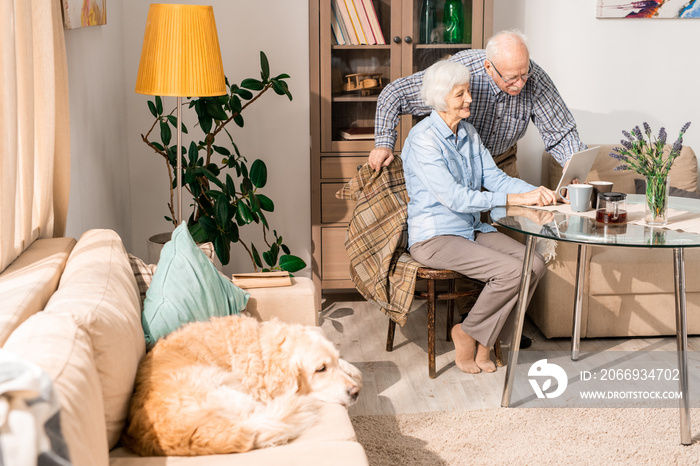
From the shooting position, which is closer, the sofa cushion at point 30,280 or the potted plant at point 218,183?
the sofa cushion at point 30,280

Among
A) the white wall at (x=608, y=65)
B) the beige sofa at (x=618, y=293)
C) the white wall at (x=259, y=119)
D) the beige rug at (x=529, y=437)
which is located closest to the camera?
the beige rug at (x=529, y=437)

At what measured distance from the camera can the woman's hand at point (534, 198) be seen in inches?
102

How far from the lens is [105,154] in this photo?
125 inches

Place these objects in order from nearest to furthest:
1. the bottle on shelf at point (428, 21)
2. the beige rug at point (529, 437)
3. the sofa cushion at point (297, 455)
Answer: the sofa cushion at point (297, 455) → the beige rug at point (529, 437) → the bottle on shelf at point (428, 21)

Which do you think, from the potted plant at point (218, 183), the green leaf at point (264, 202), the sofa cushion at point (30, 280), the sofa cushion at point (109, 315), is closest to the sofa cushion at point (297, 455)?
the sofa cushion at point (109, 315)

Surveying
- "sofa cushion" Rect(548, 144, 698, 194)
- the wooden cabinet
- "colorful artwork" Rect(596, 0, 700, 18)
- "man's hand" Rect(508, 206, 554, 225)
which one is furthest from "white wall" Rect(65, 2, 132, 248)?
"colorful artwork" Rect(596, 0, 700, 18)

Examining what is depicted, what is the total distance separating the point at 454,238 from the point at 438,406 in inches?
25.9

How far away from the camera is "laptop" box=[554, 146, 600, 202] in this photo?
257 centimetres

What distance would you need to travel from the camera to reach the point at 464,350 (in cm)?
288

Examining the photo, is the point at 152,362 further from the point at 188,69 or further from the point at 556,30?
the point at 556,30

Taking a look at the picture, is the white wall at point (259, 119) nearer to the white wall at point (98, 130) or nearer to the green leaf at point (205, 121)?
the white wall at point (98, 130)

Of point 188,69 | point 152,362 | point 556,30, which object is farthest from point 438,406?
point 556,30

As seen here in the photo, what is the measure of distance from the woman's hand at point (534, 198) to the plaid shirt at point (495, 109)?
1.94 ft

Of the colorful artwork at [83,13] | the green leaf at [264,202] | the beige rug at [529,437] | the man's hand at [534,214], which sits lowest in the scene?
the beige rug at [529,437]
